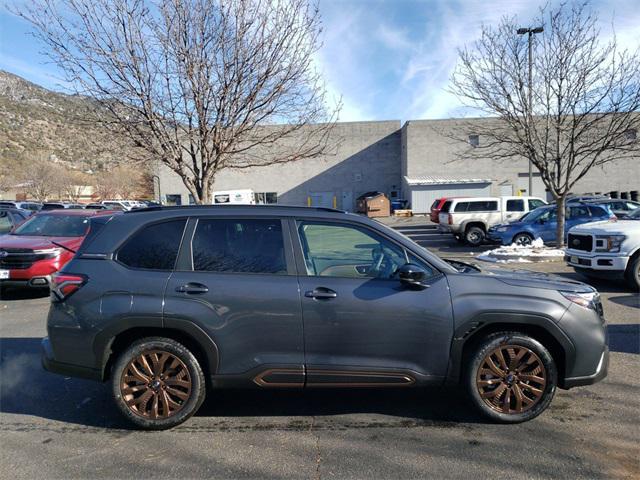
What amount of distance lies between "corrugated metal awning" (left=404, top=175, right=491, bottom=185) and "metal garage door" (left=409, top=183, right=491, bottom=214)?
27 cm

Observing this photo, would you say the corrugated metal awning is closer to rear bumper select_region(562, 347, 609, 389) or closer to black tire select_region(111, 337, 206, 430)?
rear bumper select_region(562, 347, 609, 389)

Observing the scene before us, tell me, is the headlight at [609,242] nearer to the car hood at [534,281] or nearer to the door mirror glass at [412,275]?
the car hood at [534,281]

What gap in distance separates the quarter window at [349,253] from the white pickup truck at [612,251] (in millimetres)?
6288

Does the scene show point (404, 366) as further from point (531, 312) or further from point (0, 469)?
point (0, 469)

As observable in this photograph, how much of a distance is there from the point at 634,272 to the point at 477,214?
10510 mm

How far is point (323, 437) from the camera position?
11.1 ft

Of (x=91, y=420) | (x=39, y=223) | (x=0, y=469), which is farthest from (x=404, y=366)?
(x=39, y=223)

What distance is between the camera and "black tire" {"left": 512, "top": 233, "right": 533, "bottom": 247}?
15.1 metres

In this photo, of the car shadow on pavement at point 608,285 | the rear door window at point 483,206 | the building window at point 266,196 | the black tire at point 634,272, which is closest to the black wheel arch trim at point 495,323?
the black tire at point 634,272

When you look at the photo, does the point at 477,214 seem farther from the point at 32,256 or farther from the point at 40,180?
the point at 40,180

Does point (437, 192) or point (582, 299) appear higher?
point (437, 192)

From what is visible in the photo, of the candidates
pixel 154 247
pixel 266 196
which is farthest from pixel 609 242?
pixel 266 196

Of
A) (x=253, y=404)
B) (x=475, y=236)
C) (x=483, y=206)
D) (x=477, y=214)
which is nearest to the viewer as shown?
(x=253, y=404)

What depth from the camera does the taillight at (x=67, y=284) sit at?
11.7ft
